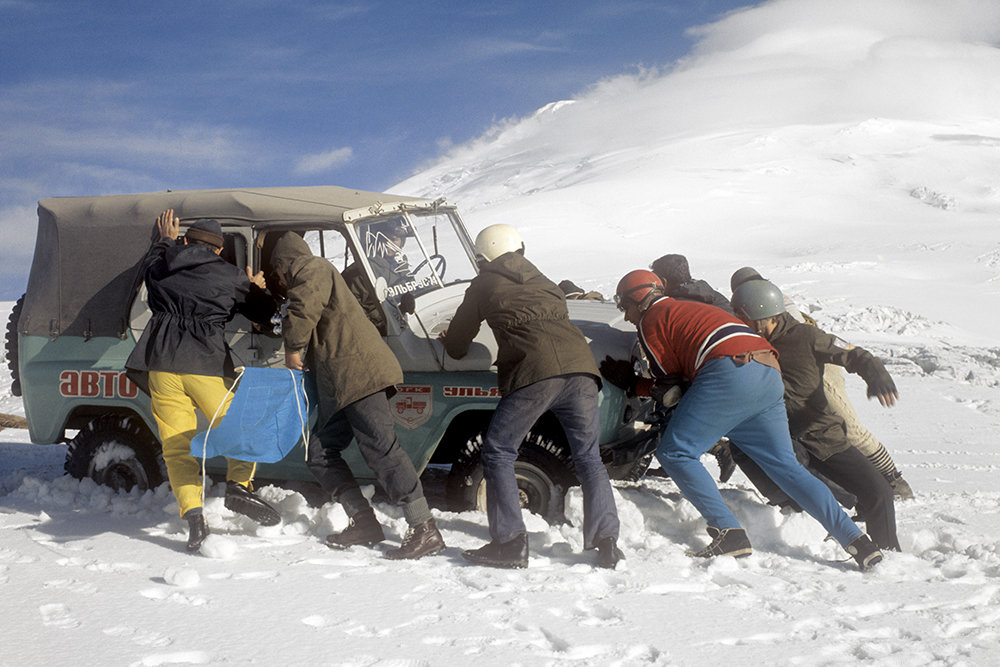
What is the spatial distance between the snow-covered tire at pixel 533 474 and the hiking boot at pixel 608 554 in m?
0.68

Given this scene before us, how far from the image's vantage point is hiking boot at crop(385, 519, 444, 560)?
4.26 m

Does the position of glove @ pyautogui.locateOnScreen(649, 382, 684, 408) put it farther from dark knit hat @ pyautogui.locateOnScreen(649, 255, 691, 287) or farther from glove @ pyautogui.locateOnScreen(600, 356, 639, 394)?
dark knit hat @ pyautogui.locateOnScreen(649, 255, 691, 287)

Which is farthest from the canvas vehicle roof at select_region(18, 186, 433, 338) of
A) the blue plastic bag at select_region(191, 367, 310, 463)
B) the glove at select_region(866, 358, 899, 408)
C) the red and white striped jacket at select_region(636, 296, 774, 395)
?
the glove at select_region(866, 358, 899, 408)

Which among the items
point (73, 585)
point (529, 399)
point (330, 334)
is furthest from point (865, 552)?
point (73, 585)

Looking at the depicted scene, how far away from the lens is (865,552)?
405cm

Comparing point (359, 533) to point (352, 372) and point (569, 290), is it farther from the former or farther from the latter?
point (569, 290)

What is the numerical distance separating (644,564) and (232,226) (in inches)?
120

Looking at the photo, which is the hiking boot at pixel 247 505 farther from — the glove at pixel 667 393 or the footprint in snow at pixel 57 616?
the glove at pixel 667 393

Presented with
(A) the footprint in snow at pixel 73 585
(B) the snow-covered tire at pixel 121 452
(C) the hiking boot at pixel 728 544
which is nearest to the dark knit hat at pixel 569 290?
(C) the hiking boot at pixel 728 544

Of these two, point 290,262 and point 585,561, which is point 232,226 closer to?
point 290,262

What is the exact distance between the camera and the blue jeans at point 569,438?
13.6 ft

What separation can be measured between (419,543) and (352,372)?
0.94 meters

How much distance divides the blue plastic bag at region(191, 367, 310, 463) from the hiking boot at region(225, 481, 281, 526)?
305mm

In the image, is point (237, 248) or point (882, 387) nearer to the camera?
point (882, 387)
